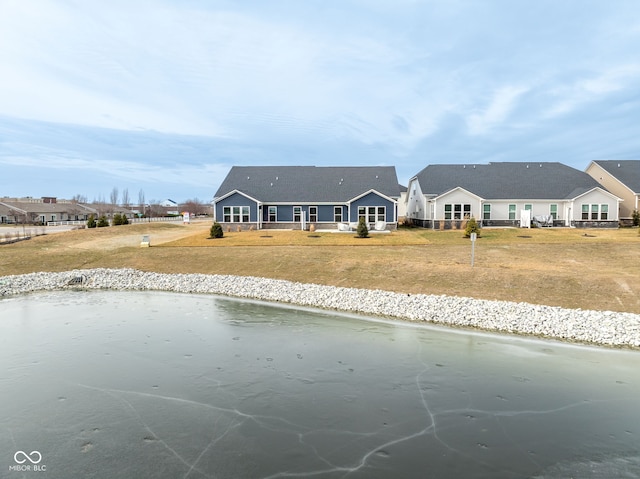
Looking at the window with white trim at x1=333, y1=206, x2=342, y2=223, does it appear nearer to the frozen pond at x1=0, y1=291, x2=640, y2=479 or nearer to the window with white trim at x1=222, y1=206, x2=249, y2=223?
the window with white trim at x1=222, y1=206, x2=249, y2=223

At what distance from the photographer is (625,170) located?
45500 millimetres

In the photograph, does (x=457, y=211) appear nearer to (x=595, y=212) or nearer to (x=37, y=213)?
(x=595, y=212)

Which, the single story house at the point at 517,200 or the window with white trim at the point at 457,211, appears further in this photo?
the window with white trim at the point at 457,211

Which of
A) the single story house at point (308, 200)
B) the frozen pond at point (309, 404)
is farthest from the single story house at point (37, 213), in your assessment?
the frozen pond at point (309, 404)

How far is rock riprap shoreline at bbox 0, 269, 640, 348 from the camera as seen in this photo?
559 inches

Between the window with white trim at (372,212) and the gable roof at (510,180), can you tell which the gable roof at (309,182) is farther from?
the gable roof at (510,180)

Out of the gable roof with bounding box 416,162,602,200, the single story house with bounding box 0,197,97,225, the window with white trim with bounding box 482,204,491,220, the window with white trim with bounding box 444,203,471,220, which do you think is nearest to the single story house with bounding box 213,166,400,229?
the gable roof with bounding box 416,162,602,200

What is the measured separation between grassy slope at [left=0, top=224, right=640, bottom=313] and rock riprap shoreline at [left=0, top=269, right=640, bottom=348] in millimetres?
1125

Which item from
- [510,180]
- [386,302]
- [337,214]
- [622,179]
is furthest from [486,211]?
[386,302]

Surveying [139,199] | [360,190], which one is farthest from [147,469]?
[139,199]

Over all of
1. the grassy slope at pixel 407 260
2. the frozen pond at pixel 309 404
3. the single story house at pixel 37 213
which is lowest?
the frozen pond at pixel 309 404

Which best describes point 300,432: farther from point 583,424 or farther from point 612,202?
point 612,202

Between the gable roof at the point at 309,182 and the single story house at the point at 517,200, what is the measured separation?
4.21m

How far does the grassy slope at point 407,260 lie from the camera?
1833cm
